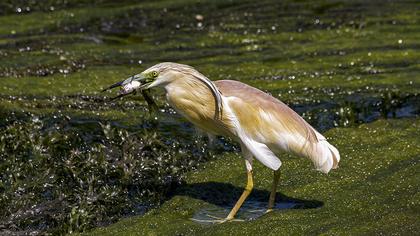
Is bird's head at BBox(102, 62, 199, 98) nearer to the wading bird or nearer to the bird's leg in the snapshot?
the wading bird

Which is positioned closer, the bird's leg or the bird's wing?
the bird's wing

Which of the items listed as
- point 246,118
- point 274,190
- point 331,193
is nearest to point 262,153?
point 246,118

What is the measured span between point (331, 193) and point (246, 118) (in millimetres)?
1054

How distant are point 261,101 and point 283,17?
283 inches

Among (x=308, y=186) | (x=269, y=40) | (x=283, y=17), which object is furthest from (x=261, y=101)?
(x=283, y=17)

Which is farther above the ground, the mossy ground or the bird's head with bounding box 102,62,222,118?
the bird's head with bounding box 102,62,222,118

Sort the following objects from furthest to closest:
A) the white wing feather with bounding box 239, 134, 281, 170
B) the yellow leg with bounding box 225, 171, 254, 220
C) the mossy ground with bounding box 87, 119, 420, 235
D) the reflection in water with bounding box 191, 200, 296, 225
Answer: the reflection in water with bounding box 191, 200, 296, 225
the yellow leg with bounding box 225, 171, 254, 220
the white wing feather with bounding box 239, 134, 281, 170
the mossy ground with bounding box 87, 119, 420, 235

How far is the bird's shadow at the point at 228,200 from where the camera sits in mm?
7400

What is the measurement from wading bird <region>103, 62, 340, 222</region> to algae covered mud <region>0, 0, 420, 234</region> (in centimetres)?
46

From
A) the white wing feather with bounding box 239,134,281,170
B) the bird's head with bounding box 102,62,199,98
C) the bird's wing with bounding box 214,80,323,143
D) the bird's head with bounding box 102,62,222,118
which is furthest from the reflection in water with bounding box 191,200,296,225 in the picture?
the bird's head with bounding box 102,62,199,98

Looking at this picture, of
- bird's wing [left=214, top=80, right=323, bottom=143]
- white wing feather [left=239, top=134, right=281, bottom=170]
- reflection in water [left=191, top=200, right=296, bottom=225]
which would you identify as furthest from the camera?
reflection in water [left=191, top=200, right=296, bottom=225]

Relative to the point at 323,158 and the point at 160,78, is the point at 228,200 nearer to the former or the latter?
the point at 323,158

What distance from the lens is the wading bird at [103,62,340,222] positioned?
695 centimetres

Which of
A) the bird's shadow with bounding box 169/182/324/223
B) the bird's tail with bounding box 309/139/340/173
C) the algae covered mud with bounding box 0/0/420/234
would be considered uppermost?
the bird's tail with bounding box 309/139/340/173
